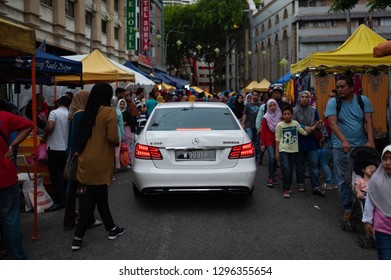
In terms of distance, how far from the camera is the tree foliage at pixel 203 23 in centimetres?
5259

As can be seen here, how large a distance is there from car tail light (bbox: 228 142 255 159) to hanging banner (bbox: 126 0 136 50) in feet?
92.6

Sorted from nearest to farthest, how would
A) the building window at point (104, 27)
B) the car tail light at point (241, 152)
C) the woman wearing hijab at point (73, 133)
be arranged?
the woman wearing hijab at point (73, 133)
the car tail light at point (241, 152)
the building window at point (104, 27)

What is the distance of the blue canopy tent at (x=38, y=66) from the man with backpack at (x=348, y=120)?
4650 millimetres

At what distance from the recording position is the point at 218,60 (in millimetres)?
62219

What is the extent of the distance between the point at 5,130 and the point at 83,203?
119 cm

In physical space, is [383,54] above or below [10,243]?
above

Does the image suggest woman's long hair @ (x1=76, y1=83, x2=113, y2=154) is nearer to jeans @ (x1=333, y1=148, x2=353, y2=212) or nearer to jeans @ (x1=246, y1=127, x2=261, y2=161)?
jeans @ (x1=333, y1=148, x2=353, y2=212)

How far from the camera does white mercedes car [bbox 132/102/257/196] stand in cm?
568

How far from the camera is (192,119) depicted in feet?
20.6

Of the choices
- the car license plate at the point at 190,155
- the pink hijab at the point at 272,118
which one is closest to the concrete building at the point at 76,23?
the pink hijab at the point at 272,118

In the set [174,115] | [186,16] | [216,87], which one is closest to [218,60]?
[186,16]

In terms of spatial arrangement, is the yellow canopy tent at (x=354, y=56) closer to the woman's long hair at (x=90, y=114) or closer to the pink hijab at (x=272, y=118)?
the pink hijab at (x=272, y=118)

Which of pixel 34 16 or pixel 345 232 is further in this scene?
pixel 34 16
